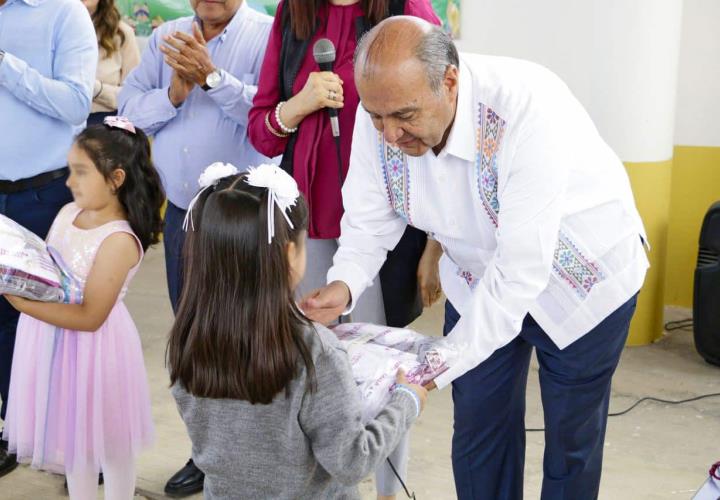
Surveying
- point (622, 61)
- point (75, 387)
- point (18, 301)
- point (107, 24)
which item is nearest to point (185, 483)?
point (75, 387)

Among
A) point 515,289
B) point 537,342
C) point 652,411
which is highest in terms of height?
point 515,289

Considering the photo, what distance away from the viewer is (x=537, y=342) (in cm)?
210

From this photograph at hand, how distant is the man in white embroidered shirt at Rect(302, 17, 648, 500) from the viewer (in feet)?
5.80

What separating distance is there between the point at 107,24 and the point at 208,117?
1.83 m

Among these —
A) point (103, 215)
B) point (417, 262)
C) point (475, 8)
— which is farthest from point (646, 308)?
point (103, 215)

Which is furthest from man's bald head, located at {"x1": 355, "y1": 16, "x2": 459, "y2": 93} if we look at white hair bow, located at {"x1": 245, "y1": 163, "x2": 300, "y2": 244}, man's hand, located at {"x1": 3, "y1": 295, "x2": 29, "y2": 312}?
man's hand, located at {"x1": 3, "y1": 295, "x2": 29, "y2": 312}

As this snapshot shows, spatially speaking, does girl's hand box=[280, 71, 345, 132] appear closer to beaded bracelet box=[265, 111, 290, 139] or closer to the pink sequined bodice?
beaded bracelet box=[265, 111, 290, 139]

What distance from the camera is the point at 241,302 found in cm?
156

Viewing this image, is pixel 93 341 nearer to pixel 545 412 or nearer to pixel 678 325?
pixel 545 412

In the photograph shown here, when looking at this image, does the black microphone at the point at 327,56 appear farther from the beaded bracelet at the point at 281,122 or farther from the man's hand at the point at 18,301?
the man's hand at the point at 18,301

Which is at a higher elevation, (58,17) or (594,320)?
(58,17)

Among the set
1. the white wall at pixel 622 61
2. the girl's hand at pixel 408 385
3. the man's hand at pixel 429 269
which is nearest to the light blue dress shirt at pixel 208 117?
the man's hand at pixel 429 269

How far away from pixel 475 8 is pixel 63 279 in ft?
9.75

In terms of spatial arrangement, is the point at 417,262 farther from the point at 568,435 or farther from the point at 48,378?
the point at 48,378
